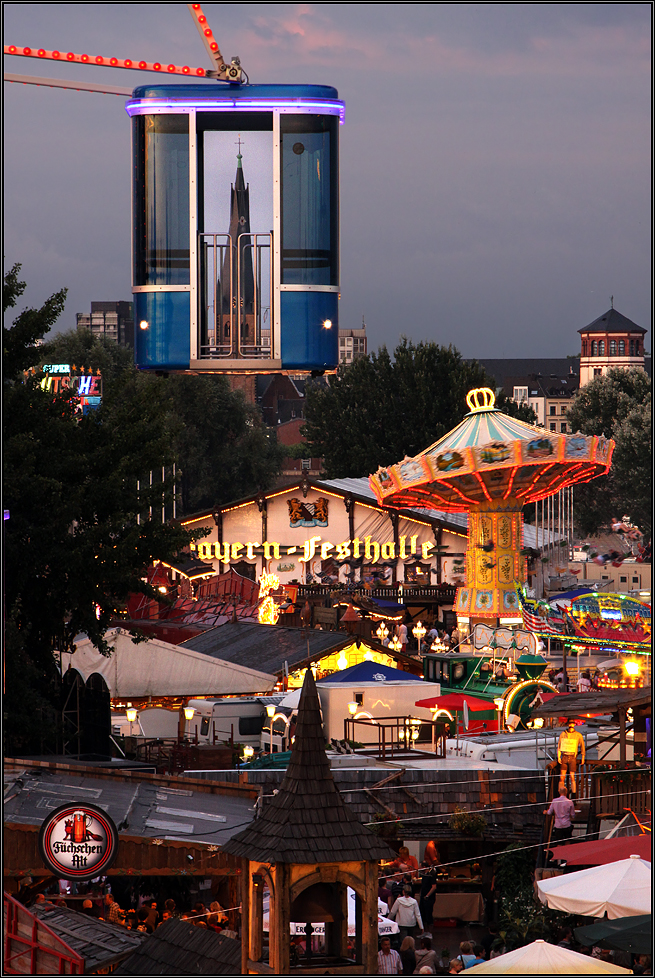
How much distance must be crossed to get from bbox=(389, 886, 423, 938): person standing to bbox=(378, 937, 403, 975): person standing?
6.06 ft

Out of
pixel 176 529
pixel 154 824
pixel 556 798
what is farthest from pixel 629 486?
pixel 154 824

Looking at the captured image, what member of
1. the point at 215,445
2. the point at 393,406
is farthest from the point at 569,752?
the point at 215,445

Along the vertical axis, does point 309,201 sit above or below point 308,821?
above

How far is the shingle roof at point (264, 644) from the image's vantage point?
27031 millimetres

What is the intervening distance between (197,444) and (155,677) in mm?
49377

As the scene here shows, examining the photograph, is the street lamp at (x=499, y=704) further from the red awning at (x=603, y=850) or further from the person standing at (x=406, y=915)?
the person standing at (x=406, y=915)

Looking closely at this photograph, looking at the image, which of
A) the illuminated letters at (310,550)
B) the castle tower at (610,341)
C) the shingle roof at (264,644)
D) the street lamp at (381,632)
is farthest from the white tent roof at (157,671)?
the castle tower at (610,341)

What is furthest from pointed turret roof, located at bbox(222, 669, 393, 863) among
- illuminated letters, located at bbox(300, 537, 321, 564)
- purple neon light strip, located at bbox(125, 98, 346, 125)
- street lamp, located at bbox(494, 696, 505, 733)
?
illuminated letters, located at bbox(300, 537, 321, 564)

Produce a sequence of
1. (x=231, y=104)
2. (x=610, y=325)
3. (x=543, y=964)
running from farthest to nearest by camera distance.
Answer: (x=610, y=325), (x=231, y=104), (x=543, y=964)

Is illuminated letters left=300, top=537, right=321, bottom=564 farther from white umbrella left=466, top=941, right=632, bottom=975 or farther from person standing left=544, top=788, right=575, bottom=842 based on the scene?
white umbrella left=466, top=941, right=632, bottom=975

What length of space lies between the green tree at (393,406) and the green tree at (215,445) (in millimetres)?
5787

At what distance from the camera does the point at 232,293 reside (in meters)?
11.7

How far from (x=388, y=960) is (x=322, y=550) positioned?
137ft

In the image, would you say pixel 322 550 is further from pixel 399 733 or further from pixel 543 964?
pixel 543 964
